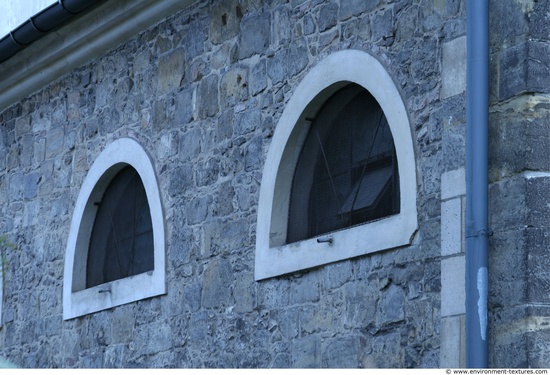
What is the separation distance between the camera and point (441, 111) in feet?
18.6

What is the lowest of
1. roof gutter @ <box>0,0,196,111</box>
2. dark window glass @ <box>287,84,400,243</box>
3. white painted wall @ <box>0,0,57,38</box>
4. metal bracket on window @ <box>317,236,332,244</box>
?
metal bracket on window @ <box>317,236,332,244</box>

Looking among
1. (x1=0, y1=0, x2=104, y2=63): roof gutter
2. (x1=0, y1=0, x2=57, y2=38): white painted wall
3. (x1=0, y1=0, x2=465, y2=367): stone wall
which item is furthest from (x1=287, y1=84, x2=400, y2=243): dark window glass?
(x1=0, y1=0, x2=57, y2=38): white painted wall

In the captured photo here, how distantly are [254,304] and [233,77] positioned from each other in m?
1.44

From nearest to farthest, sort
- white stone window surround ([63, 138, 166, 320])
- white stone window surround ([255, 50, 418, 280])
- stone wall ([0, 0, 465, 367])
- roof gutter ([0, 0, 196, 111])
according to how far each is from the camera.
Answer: stone wall ([0, 0, 465, 367]) → white stone window surround ([255, 50, 418, 280]) → white stone window surround ([63, 138, 166, 320]) → roof gutter ([0, 0, 196, 111])

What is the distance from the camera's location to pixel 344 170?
21.4 ft

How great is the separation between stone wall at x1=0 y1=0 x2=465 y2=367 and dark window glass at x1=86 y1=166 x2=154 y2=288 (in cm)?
30

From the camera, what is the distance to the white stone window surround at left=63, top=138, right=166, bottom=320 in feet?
25.7

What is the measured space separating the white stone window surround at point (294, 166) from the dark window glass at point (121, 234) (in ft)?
4.85

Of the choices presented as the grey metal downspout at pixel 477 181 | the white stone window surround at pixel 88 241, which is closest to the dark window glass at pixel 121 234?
the white stone window surround at pixel 88 241

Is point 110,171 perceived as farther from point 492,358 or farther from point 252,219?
point 492,358

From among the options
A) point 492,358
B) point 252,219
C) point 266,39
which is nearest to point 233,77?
point 266,39

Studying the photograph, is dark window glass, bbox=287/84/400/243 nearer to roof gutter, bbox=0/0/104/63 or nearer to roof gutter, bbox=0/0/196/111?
roof gutter, bbox=0/0/196/111

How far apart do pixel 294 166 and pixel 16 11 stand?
11.8 ft

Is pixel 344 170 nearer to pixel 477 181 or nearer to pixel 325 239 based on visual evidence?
pixel 325 239
